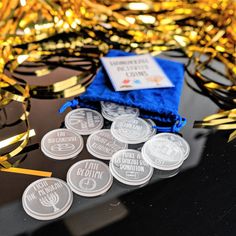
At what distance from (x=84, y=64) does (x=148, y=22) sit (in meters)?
0.17

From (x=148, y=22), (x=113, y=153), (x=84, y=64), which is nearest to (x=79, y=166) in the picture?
(x=113, y=153)

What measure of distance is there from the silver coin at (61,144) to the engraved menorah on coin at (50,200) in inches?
2.7

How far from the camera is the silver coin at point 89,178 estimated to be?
1.56ft

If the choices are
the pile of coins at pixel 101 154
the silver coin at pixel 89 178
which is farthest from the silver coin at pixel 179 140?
the silver coin at pixel 89 178

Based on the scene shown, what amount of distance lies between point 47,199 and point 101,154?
0.10m

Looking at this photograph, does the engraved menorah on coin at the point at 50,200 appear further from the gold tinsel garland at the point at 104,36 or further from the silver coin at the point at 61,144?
the gold tinsel garland at the point at 104,36

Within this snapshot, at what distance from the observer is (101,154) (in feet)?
1.73

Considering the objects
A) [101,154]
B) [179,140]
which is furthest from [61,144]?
[179,140]

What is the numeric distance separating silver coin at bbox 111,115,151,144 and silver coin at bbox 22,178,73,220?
0.39 ft

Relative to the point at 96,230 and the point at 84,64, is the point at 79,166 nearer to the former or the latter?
the point at 96,230

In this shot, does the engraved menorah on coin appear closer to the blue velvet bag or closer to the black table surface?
the black table surface

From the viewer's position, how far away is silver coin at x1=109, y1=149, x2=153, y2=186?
0.50 meters

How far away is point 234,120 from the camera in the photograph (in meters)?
0.60

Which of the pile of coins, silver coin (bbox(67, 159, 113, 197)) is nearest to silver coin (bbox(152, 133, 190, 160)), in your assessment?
the pile of coins
